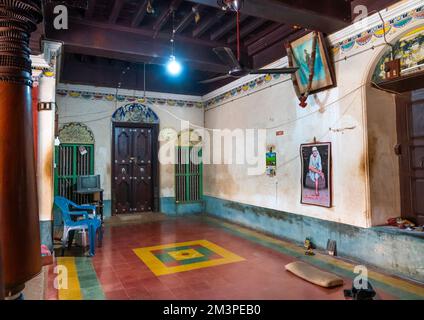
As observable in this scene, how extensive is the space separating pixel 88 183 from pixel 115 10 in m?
3.56

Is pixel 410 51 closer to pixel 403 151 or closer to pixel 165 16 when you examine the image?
pixel 403 151

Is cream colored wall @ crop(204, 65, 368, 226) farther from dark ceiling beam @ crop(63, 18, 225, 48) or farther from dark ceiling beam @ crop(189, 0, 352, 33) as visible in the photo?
dark ceiling beam @ crop(63, 18, 225, 48)

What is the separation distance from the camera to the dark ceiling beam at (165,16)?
4113mm

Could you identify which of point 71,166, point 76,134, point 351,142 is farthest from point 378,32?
point 71,166

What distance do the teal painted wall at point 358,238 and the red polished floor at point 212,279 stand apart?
608 mm

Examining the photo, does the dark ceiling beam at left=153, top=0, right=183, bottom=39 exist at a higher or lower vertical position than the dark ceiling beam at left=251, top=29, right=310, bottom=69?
higher

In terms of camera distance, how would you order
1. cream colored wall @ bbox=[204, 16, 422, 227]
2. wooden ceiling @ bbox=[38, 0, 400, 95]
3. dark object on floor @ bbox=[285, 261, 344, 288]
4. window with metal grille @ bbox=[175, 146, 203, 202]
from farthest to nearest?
window with metal grille @ bbox=[175, 146, 203, 202] < cream colored wall @ bbox=[204, 16, 422, 227] < wooden ceiling @ bbox=[38, 0, 400, 95] < dark object on floor @ bbox=[285, 261, 344, 288]

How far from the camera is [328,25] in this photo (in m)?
4.08

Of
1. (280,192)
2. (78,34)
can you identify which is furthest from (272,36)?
(78,34)

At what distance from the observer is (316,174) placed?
15.4 ft

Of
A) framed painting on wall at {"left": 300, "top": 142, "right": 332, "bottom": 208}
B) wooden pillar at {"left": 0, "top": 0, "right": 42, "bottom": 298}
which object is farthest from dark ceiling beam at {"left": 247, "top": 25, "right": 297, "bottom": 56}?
wooden pillar at {"left": 0, "top": 0, "right": 42, "bottom": 298}

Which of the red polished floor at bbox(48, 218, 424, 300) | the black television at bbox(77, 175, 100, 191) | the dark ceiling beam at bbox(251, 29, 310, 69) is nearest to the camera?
the red polished floor at bbox(48, 218, 424, 300)

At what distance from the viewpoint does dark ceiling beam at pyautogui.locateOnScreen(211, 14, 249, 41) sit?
183 inches

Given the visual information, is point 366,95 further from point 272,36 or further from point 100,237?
point 100,237
